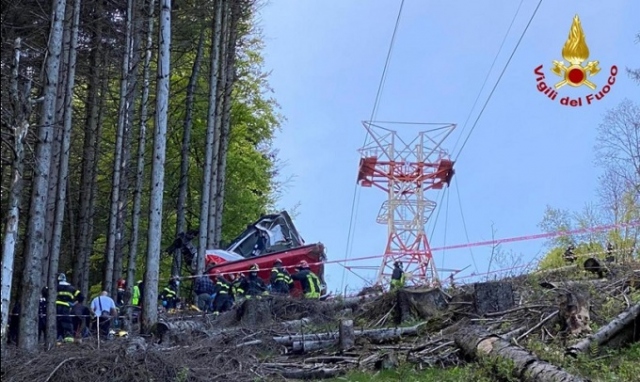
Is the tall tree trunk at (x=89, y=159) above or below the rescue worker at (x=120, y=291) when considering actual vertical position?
above

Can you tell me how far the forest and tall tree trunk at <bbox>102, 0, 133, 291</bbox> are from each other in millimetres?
41

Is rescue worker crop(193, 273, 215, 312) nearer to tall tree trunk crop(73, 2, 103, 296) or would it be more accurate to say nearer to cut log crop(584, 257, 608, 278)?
tall tree trunk crop(73, 2, 103, 296)

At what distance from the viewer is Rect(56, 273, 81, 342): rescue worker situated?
56.0ft

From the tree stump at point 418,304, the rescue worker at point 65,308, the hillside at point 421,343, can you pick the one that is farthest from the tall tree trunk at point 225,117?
the tree stump at point 418,304

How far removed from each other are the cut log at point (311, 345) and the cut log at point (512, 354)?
6.50 ft

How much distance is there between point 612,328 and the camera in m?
10.4

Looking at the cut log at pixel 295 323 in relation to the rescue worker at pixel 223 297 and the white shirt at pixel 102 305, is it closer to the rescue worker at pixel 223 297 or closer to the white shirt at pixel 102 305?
the rescue worker at pixel 223 297

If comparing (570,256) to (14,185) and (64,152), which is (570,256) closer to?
(14,185)

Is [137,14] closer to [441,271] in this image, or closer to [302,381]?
[441,271]

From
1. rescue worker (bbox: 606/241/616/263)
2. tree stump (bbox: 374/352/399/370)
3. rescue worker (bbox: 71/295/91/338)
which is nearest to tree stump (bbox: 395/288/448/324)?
tree stump (bbox: 374/352/399/370)

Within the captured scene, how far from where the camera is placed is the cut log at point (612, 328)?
1018 centimetres

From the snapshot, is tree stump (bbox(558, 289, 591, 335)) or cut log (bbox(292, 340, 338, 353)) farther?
cut log (bbox(292, 340, 338, 353))

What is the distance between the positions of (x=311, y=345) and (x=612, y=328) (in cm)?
425

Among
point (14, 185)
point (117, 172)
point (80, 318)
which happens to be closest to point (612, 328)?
point (14, 185)
